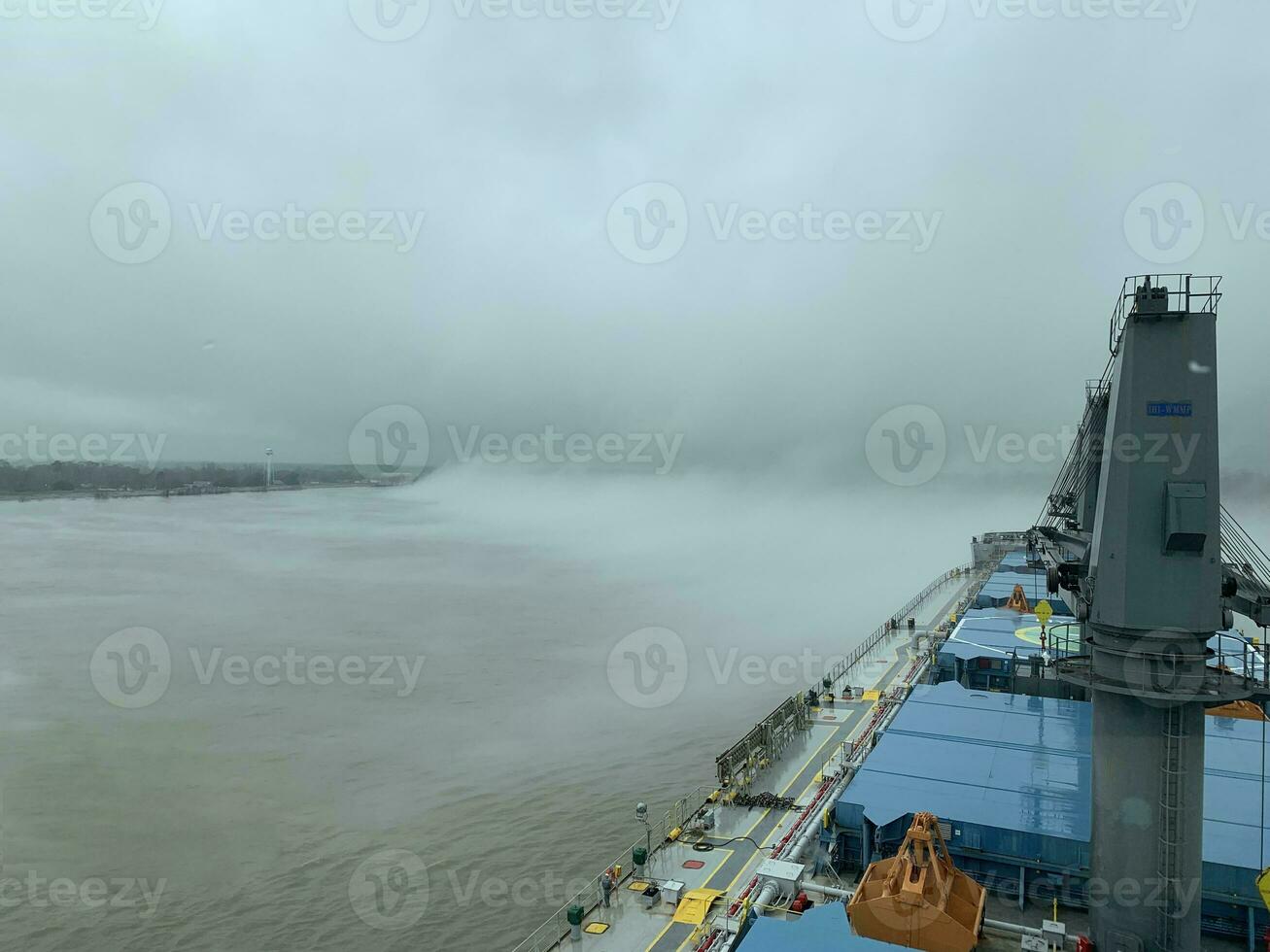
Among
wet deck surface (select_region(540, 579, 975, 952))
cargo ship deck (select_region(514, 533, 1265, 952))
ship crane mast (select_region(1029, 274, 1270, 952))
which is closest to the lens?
ship crane mast (select_region(1029, 274, 1270, 952))

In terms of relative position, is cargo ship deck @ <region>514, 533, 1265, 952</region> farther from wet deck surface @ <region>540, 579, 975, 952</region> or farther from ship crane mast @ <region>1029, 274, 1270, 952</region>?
ship crane mast @ <region>1029, 274, 1270, 952</region>

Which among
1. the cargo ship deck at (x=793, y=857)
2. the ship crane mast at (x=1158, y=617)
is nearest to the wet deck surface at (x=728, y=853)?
the cargo ship deck at (x=793, y=857)

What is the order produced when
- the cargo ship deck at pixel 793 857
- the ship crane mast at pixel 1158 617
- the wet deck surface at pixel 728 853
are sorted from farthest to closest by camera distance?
the wet deck surface at pixel 728 853
the cargo ship deck at pixel 793 857
the ship crane mast at pixel 1158 617

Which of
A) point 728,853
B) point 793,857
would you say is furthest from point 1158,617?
point 728,853

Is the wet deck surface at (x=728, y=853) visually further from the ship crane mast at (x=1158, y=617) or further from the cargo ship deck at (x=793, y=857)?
the ship crane mast at (x=1158, y=617)

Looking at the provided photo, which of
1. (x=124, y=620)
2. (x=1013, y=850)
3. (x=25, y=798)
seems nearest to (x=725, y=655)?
(x=1013, y=850)

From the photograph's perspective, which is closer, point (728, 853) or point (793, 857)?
point (793, 857)

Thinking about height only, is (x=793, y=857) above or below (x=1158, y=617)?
below

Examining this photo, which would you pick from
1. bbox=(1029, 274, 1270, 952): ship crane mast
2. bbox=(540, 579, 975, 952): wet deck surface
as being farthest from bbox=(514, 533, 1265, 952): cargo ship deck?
bbox=(1029, 274, 1270, 952): ship crane mast

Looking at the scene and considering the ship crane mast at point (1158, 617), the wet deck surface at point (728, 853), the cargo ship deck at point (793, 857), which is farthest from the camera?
the wet deck surface at point (728, 853)

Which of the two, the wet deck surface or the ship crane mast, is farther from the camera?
the wet deck surface

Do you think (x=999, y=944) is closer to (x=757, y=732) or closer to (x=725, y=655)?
(x=757, y=732)

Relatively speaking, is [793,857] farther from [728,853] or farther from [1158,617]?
[1158,617]

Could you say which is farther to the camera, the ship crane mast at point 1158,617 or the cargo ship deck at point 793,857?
Result: the cargo ship deck at point 793,857
